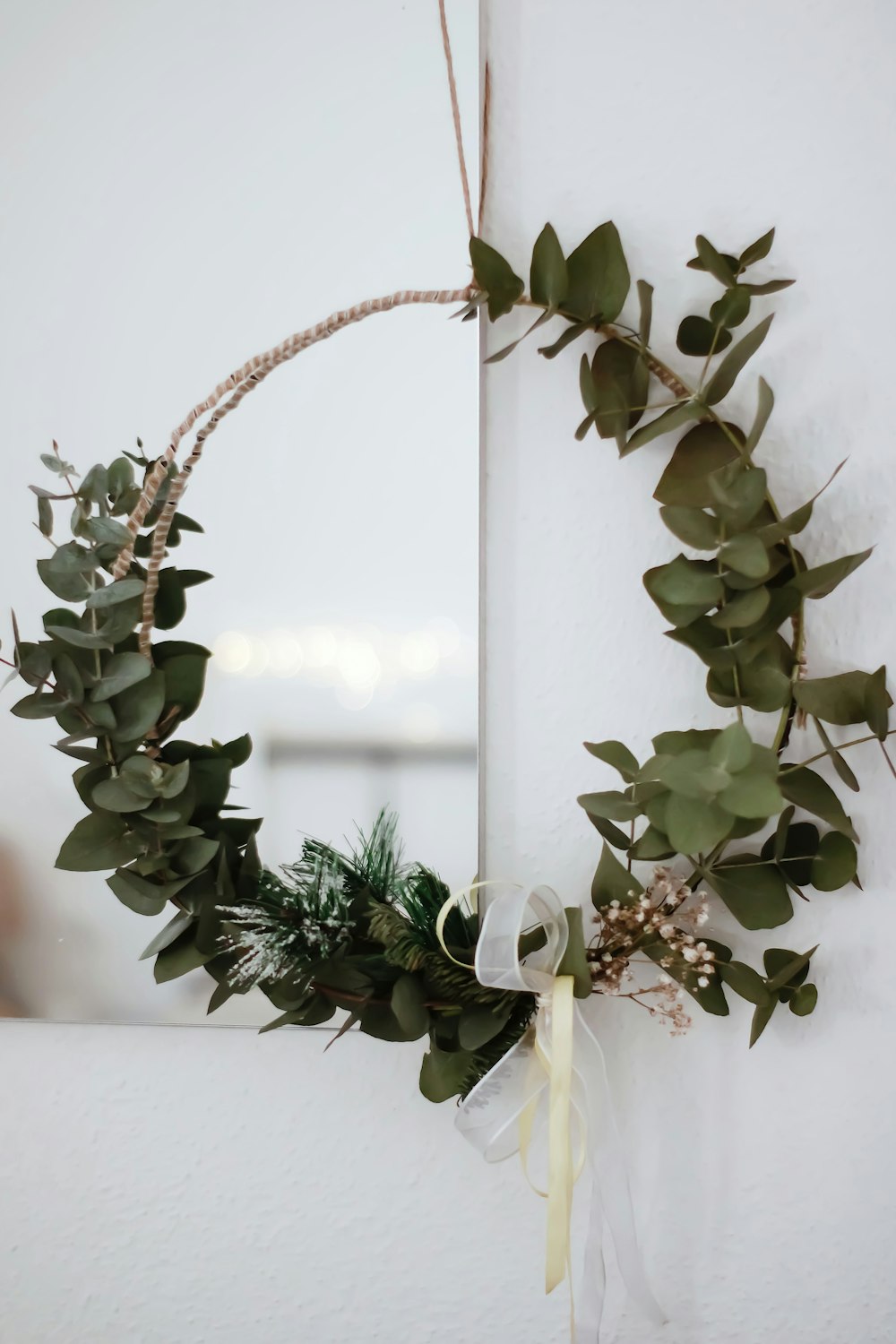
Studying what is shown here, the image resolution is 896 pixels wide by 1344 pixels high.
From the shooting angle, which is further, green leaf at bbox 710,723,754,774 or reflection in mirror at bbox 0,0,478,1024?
reflection in mirror at bbox 0,0,478,1024

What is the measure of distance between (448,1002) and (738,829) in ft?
0.71

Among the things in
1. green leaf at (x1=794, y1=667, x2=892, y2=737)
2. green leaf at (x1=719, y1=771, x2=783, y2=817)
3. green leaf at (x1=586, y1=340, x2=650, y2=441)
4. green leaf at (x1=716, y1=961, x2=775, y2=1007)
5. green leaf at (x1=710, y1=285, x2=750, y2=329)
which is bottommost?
green leaf at (x1=716, y1=961, x2=775, y2=1007)

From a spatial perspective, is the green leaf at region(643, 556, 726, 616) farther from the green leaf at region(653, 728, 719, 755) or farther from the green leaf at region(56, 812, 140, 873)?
the green leaf at region(56, 812, 140, 873)

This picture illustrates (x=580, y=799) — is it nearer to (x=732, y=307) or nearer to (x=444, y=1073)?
(x=444, y=1073)

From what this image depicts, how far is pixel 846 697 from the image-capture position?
0.58m

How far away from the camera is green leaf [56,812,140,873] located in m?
0.60

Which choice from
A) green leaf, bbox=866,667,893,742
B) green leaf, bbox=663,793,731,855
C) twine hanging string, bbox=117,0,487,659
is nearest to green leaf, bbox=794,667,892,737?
green leaf, bbox=866,667,893,742

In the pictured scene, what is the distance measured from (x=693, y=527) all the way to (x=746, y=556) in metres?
0.04

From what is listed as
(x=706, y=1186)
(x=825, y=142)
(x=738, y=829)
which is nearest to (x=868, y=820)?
(x=738, y=829)

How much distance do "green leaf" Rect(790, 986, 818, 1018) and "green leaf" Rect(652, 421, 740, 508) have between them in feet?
1.06

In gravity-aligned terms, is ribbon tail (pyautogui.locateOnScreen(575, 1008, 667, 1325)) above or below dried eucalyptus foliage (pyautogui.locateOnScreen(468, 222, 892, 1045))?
below

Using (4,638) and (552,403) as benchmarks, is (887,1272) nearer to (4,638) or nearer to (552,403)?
(552,403)

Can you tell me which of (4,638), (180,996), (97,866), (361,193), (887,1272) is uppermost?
(361,193)

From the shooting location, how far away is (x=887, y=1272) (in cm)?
66
